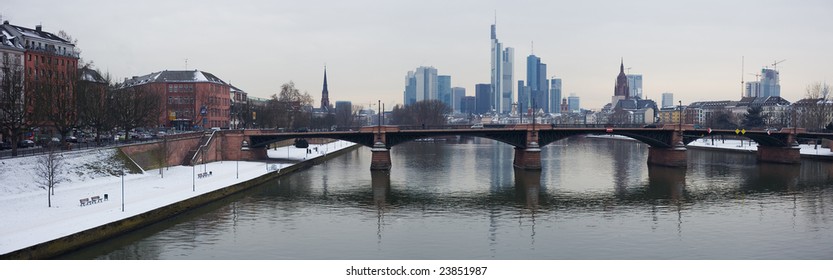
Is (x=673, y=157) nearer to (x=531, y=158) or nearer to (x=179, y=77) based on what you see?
(x=531, y=158)

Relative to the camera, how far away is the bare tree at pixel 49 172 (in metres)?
43.8

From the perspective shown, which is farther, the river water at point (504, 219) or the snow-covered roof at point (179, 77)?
the snow-covered roof at point (179, 77)

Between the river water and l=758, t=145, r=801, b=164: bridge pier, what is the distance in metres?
16.3

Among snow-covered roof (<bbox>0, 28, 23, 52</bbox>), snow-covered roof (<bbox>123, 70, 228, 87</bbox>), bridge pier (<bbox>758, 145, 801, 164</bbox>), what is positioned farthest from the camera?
snow-covered roof (<bbox>123, 70, 228, 87</bbox>)

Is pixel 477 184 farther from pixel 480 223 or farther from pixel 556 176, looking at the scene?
pixel 480 223

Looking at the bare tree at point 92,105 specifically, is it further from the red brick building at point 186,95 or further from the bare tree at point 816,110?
the bare tree at point 816,110

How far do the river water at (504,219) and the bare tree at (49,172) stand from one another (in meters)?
8.99

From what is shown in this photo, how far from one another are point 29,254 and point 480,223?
82.0ft

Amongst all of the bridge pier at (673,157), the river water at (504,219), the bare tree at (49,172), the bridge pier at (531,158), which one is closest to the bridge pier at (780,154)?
the river water at (504,219)

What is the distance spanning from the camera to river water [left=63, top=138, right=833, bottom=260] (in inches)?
1357

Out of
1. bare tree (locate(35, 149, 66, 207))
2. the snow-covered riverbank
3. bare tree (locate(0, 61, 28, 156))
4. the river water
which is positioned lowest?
the river water

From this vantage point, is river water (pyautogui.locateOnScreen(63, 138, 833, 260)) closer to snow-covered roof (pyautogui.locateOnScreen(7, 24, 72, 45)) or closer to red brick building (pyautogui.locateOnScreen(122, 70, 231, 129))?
snow-covered roof (pyautogui.locateOnScreen(7, 24, 72, 45))

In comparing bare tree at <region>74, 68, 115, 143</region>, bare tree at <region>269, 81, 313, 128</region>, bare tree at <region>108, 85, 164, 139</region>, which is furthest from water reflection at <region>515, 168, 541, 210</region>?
bare tree at <region>269, 81, 313, 128</region>
